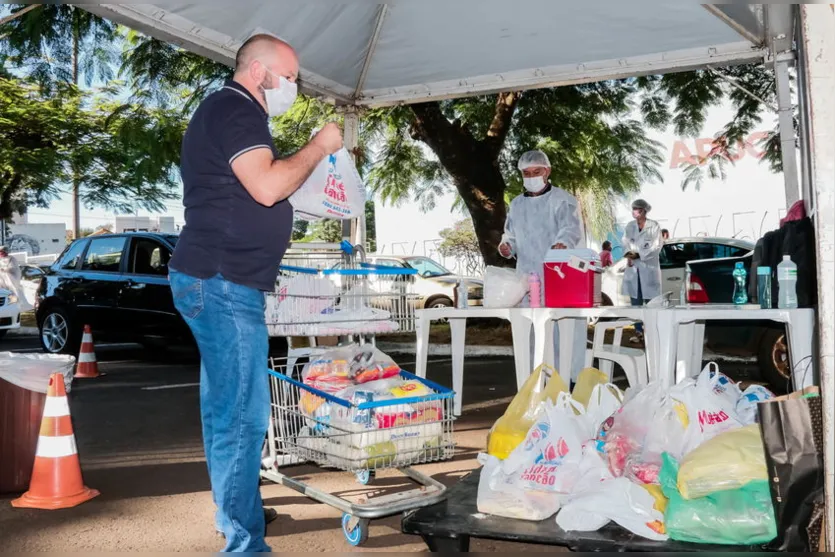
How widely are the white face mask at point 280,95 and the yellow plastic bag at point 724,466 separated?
2.25 m

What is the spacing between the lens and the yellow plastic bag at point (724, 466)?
288cm

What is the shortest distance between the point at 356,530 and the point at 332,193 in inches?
65.1

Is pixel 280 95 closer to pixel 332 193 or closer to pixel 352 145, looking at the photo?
pixel 332 193

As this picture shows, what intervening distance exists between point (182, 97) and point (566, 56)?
7017mm

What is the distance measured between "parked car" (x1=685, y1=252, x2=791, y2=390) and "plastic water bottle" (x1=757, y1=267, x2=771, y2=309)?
301cm

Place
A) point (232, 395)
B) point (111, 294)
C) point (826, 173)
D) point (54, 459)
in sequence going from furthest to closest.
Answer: point (111, 294) → point (54, 459) → point (232, 395) → point (826, 173)

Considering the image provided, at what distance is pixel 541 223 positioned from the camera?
6.62 meters

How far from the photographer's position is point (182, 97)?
11500 millimetres

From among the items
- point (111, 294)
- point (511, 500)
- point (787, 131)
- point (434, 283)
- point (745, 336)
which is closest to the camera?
point (511, 500)

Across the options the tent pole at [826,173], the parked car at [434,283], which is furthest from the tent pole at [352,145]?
the parked car at [434,283]

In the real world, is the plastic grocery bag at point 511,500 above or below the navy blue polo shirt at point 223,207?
below

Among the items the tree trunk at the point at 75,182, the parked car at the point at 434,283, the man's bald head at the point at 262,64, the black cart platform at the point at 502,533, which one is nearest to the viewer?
the black cart platform at the point at 502,533

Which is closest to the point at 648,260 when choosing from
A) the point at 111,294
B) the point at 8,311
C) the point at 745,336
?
the point at 745,336

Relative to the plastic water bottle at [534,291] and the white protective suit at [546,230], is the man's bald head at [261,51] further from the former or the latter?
the white protective suit at [546,230]
